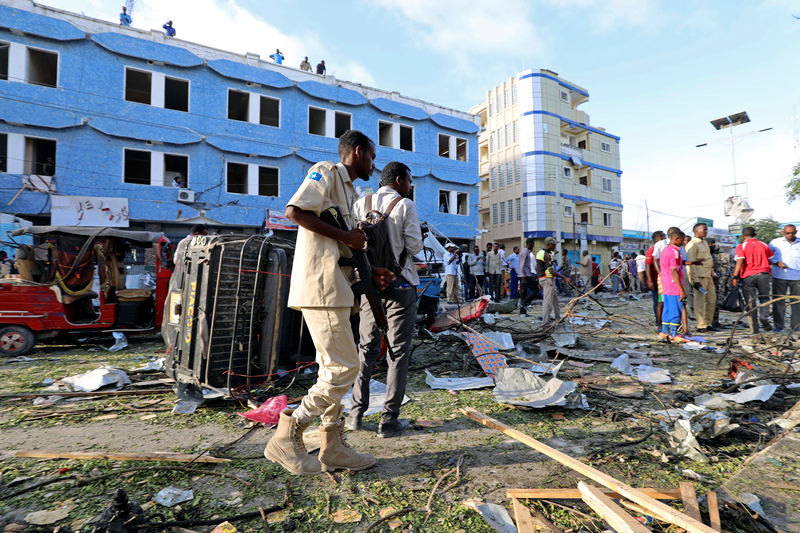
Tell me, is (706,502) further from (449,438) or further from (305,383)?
(305,383)

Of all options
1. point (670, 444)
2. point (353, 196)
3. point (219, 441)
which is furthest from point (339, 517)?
point (670, 444)

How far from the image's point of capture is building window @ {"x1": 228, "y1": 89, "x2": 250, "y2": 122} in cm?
1612

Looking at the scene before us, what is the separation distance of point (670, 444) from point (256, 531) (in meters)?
2.53

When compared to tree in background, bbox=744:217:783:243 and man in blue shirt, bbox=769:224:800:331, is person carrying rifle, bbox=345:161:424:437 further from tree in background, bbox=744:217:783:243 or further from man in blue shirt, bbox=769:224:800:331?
tree in background, bbox=744:217:783:243

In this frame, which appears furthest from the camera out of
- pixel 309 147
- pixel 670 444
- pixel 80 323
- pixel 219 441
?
pixel 309 147

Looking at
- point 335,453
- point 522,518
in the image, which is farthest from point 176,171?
point 522,518

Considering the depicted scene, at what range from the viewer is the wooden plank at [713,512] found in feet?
5.17

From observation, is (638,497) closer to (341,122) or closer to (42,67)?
(341,122)

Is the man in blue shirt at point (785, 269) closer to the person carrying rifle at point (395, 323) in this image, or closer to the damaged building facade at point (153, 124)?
the person carrying rifle at point (395, 323)

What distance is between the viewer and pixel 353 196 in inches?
95.8

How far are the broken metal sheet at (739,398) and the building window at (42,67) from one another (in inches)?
750

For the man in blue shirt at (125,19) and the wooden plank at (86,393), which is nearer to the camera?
the wooden plank at (86,393)

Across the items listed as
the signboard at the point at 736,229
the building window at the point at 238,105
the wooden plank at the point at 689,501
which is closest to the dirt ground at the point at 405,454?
the wooden plank at the point at 689,501

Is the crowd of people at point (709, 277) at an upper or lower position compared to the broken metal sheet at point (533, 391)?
upper
